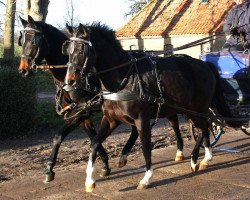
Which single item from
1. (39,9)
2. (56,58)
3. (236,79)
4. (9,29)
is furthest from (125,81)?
(9,29)

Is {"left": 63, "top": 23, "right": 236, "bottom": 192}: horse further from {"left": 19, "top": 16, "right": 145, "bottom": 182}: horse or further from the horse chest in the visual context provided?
{"left": 19, "top": 16, "right": 145, "bottom": 182}: horse

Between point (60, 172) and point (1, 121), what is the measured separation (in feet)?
13.8

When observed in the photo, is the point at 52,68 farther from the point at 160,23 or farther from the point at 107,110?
the point at 160,23

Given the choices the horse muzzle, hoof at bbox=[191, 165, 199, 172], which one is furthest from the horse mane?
hoof at bbox=[191, 165, 199, 172]

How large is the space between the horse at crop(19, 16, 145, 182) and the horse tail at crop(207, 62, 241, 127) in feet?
5.47

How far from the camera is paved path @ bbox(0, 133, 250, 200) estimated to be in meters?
6.00

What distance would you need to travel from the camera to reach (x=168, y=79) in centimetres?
650

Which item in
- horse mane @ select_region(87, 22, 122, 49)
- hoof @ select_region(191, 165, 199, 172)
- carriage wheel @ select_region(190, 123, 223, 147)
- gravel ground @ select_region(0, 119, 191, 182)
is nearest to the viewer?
horse mane @ select_region(87, 22, 122, 49)

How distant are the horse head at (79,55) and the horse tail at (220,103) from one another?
2.59 meters

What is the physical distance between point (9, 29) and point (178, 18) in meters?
12.3

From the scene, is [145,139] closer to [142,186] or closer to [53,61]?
[142,186]

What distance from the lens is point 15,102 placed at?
36.4 feet

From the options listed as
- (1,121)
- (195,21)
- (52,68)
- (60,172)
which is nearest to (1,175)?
(60,172)

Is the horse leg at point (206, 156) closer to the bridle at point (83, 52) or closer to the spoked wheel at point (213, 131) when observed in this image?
the spoked wheel at point (213, 131)
